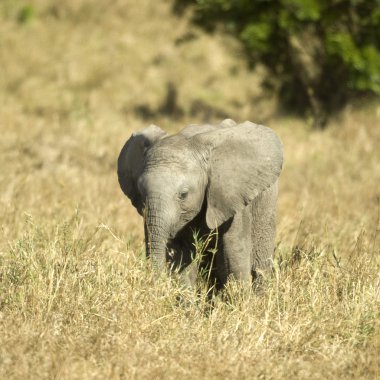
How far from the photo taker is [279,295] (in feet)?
18.1

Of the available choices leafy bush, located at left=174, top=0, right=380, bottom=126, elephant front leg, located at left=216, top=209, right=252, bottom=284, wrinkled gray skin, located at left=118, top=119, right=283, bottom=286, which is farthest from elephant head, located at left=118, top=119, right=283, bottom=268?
leafy bush, located at left=174, top=0, right=380, bottom=126

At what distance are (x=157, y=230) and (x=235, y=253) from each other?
66 centimetres

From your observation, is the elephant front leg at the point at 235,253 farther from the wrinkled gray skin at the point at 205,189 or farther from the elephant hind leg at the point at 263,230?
the elephant hind leg at the point at 263,230

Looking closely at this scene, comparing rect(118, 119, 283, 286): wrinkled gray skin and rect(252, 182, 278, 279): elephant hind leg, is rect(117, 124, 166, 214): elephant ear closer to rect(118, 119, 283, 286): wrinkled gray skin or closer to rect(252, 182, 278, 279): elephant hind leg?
rect(118, 119, 283, 286): wrinkled gray skin

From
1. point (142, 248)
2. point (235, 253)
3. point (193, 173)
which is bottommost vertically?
point (142, 248)

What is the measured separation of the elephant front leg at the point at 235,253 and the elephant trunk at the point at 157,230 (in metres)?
0.52

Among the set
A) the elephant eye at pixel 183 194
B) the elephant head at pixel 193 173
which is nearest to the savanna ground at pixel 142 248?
the elephant head at pixel 193 173

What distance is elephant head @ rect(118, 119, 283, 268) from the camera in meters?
5.09

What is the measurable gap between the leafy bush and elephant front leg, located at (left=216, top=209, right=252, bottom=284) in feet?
23.2

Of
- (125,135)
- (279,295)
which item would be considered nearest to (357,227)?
(279,295)

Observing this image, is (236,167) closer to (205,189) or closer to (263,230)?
(205,189)

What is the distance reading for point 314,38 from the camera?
14.1 meters

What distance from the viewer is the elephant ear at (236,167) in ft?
17.5

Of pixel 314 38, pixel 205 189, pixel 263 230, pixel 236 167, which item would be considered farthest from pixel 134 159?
pixel 314 38
